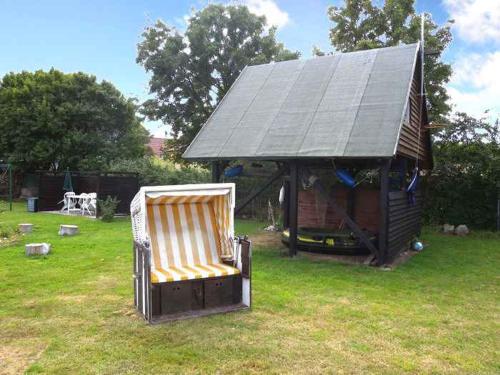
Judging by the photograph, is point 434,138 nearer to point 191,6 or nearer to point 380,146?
point 380,146

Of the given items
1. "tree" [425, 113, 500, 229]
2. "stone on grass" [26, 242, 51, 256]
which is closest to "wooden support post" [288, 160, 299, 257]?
"stone on grass" [26, 242, 51, 256]

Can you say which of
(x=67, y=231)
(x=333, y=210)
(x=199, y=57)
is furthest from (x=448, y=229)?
(x=199, y=57)

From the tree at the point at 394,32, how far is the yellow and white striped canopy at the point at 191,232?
13642 millimetres

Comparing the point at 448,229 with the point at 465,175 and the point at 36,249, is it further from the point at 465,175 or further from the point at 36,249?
the point at 36,249

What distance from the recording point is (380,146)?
29.0 ft

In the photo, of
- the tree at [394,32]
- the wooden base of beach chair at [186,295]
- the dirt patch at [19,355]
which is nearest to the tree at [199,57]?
the tree at [394,32]

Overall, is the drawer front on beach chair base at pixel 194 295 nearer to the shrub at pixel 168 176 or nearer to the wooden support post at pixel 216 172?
the wooden support post at pixel 216 172

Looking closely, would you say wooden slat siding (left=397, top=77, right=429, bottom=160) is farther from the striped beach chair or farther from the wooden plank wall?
the striped beach chair

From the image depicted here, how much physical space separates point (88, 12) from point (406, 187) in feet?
37.0

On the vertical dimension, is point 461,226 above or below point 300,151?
below

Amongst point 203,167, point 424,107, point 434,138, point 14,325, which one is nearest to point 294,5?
point 424,107

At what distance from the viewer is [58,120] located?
25.5 m

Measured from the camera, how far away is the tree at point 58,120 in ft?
83.6

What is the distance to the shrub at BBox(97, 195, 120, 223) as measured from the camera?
16922mm
